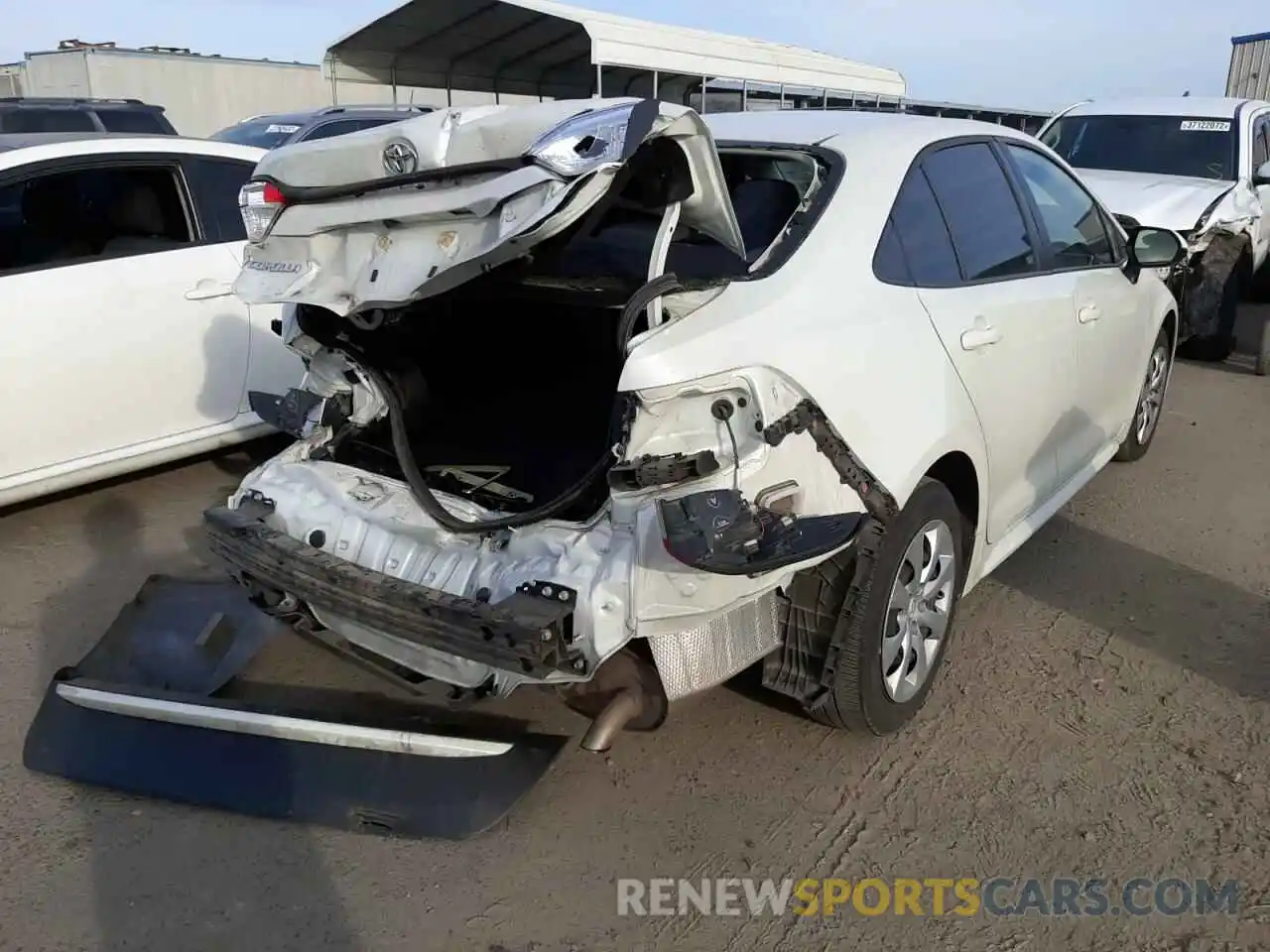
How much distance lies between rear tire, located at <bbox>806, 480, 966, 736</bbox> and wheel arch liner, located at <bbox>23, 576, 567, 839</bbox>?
32.3 inches

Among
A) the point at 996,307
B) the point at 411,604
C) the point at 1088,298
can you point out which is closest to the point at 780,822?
the point at 411,604

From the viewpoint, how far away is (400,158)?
262cm

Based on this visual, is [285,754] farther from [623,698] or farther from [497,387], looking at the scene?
[497,387]

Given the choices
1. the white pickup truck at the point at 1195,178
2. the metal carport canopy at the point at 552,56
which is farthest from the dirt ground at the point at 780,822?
the metal carport canopy at the point at 552,56

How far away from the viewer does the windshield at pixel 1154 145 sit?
8430mm

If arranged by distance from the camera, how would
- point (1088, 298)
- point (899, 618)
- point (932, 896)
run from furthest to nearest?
point (1088, 298) < point (899, 618) < point (932, 896)

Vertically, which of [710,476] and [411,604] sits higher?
[710,476]

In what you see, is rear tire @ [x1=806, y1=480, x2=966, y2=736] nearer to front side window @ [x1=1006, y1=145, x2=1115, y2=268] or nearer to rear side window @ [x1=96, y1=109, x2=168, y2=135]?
front side window @ [x1=1006, y1=145, x2=1115, y2=268]

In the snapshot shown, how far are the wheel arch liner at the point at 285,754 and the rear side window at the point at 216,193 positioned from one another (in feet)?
8.62

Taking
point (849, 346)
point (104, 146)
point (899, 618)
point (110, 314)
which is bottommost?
point (899, 618)

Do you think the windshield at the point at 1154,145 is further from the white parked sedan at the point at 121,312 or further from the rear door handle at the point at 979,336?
the white parked sedan at the point at 121,312

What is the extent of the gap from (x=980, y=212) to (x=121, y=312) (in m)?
3.69

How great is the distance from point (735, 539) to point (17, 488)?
3.67 metres

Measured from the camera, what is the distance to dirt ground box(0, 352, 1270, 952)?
8.11 ft
